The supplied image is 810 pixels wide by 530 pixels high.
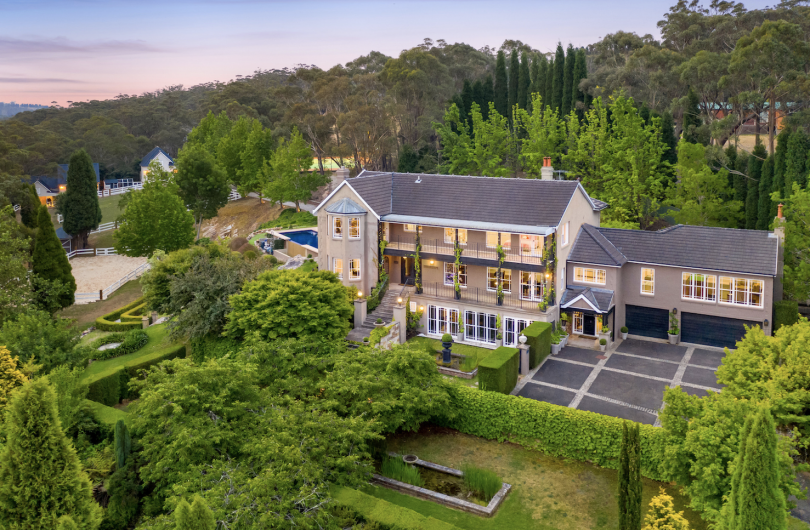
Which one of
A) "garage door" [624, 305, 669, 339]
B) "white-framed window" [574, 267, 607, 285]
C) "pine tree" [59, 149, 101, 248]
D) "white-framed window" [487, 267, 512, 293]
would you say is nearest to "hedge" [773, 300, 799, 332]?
"garage door" [624, 305, 669, 339]

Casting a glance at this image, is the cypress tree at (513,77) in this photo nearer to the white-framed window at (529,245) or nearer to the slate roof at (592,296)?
the white-framed window at (529,245)

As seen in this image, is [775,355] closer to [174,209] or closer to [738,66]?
[738,66]

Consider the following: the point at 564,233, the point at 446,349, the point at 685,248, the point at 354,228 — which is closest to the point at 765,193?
the point at 685,248

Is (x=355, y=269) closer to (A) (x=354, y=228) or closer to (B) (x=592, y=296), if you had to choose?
(A) (x=354, y=228)

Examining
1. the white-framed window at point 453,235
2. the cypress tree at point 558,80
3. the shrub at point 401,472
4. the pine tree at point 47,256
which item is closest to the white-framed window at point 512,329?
the white-framed window at point 453,235

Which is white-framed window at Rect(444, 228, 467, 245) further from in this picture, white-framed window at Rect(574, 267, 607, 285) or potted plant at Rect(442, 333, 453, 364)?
potted plant at Rect(442, 333, 453, 364)

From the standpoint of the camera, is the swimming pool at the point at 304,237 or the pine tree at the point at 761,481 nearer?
the pine tree at the point at 761,481
